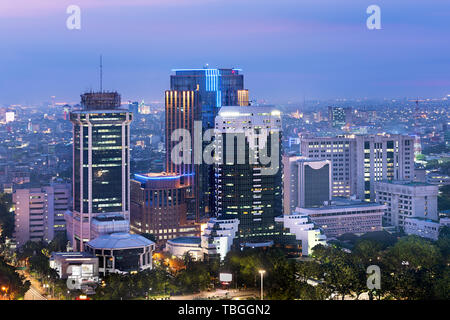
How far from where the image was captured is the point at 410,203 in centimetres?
1966

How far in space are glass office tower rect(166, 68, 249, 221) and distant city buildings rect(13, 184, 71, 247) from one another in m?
2.89

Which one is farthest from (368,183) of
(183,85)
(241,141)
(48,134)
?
(48,134)

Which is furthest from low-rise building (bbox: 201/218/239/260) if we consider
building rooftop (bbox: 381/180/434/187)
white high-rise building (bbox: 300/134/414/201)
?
white high-rise building (bbox: 300/134/414/201)

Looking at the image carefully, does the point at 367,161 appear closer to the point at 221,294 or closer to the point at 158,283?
the point at 221,294

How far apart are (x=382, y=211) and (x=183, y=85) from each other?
19.2 ft

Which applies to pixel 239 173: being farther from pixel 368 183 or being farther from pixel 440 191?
pixel 440 191

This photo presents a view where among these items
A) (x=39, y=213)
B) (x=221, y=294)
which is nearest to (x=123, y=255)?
Result: (x=221, y=294)

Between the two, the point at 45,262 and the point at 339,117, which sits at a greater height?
the point at 339,117

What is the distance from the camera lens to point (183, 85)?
2067 centimetres

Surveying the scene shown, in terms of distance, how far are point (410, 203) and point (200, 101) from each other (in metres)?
5.65

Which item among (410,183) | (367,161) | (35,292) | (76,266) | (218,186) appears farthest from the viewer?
(367,161)

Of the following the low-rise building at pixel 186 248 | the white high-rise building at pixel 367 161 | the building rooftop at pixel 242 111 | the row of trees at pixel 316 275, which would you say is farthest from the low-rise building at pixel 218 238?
the white high-rise building at pixel 367 161

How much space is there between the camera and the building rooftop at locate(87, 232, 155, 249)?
14.3 meters

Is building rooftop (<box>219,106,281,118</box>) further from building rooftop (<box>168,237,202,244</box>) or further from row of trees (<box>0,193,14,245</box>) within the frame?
row of trees (<box>0,193,14,245</box>)
